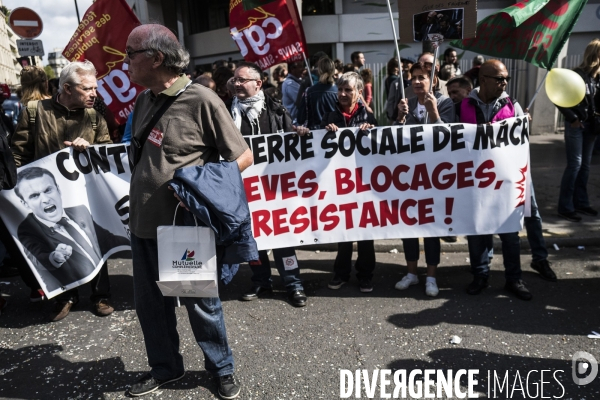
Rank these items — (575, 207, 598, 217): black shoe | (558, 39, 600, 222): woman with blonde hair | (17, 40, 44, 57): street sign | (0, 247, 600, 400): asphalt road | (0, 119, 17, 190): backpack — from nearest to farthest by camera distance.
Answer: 1. (0, 247, 600, 400): asphalt road
2. (0, 119, 17, 190): backpack
3. (558, 39, 600, 222): woman with blonde hair
4. (575, 207, 598, 217): black shoe
5. (17, 40, 44, 57): street sign

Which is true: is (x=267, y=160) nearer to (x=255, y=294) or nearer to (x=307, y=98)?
(x=255, y=294)

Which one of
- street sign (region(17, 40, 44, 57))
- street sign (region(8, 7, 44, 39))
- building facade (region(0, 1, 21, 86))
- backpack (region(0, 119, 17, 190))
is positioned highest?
building facade (region(0, 1, 21, 86))

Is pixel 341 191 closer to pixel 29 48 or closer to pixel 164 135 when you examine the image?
pixel 164 135

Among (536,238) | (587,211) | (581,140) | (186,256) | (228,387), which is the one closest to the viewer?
(186,256)

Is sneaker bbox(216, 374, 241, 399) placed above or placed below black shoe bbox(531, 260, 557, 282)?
above

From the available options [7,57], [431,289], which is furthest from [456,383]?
[7,57]

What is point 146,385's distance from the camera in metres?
2.98

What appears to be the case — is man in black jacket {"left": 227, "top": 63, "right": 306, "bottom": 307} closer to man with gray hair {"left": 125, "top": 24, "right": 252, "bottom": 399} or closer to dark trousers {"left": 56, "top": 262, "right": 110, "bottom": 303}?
dark trousers {"left": 56, "top": 262, "right": 110, "bottom": 303}

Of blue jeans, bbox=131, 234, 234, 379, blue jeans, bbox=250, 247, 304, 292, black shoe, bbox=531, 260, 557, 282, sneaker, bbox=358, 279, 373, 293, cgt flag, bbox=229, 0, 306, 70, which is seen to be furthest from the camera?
cgt flag, bbox=229, 0, 306, 70

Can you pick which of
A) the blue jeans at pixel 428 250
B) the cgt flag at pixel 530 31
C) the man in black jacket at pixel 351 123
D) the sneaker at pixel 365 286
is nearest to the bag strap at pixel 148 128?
the man in black jacket at pixel 351 123

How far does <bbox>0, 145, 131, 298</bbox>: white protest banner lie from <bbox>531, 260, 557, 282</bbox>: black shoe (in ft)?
12.0

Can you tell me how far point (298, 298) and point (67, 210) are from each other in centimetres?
200

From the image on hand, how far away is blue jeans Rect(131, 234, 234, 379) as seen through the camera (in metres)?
2.84

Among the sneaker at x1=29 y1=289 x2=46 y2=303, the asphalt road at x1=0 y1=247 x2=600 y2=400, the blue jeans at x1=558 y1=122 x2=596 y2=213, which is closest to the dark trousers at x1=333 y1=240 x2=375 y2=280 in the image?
the asphalt road at x1=0 y1=247 x2=600 y2=400
